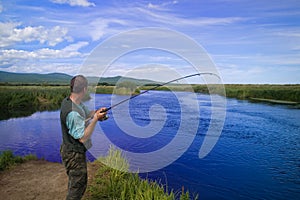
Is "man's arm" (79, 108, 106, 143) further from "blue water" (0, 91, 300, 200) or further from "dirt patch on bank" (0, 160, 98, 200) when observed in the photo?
"blue water" (0, 91, 300, 200)

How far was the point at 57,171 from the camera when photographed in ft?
20.5

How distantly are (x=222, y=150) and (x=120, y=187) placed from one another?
705 centimetres

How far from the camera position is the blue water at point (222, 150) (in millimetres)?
7730

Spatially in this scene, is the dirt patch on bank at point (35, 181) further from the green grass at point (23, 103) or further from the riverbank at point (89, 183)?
the green grass at point (23, 103)

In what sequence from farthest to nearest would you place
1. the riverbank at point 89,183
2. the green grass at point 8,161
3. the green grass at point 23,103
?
1. the green grass at point 23,103
2. the green grass at point 8,161
3. the riverbank at point 89,183

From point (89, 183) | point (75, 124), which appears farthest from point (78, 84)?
point (89, 183)

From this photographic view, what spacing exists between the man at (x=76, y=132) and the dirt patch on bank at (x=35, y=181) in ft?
5.03

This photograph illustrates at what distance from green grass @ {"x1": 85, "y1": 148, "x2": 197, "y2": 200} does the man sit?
3.90ft

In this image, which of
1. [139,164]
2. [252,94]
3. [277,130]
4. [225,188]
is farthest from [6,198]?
[252,94]

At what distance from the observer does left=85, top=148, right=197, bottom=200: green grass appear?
14.9 ft

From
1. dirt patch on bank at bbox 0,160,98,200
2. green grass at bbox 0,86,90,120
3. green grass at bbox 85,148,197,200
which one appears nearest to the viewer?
green grass at bbox 85,148,197,200

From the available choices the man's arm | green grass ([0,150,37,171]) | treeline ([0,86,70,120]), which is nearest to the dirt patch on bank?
green grass ([0,150,37,171])

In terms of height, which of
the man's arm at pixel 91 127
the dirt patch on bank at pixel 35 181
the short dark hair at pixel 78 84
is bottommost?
the dirt patch on bank at pixel 35 181

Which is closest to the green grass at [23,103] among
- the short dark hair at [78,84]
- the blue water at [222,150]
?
the blue water at [222,150]
